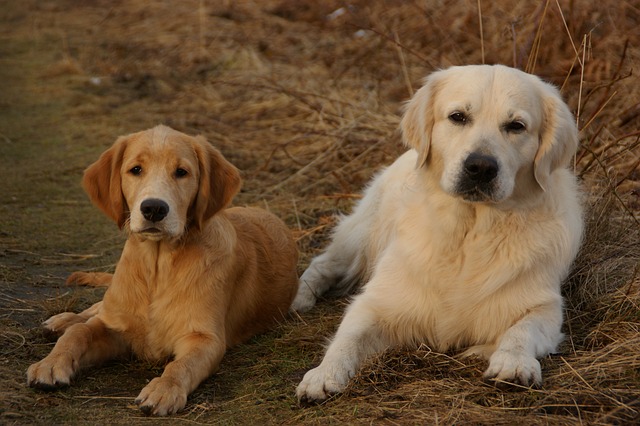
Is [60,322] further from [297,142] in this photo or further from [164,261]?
[297,142]

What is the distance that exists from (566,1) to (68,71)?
6566 mm

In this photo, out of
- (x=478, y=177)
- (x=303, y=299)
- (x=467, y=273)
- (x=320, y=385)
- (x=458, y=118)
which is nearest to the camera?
(x=320, y=385)

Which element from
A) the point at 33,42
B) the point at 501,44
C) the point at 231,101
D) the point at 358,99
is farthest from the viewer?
the point at 33,42

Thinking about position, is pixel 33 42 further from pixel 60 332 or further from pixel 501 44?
pixel 60 332

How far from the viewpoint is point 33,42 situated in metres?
13.7

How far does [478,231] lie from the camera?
406 cm

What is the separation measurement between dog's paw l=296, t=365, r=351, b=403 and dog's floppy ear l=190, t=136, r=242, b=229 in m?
Answer: 0.95

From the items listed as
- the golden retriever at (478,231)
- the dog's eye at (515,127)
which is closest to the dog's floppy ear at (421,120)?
the golden retriever at (478,231)

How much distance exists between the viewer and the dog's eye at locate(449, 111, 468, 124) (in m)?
3.97

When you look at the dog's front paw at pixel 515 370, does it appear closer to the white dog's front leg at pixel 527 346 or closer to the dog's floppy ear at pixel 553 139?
the white dog's front leg at pixel 527 346

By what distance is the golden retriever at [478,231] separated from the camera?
3.83m

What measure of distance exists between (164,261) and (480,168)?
5.05 ft

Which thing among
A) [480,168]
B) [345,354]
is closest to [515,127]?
[480,168]

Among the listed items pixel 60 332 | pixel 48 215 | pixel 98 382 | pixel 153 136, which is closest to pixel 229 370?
pixel 98 382
